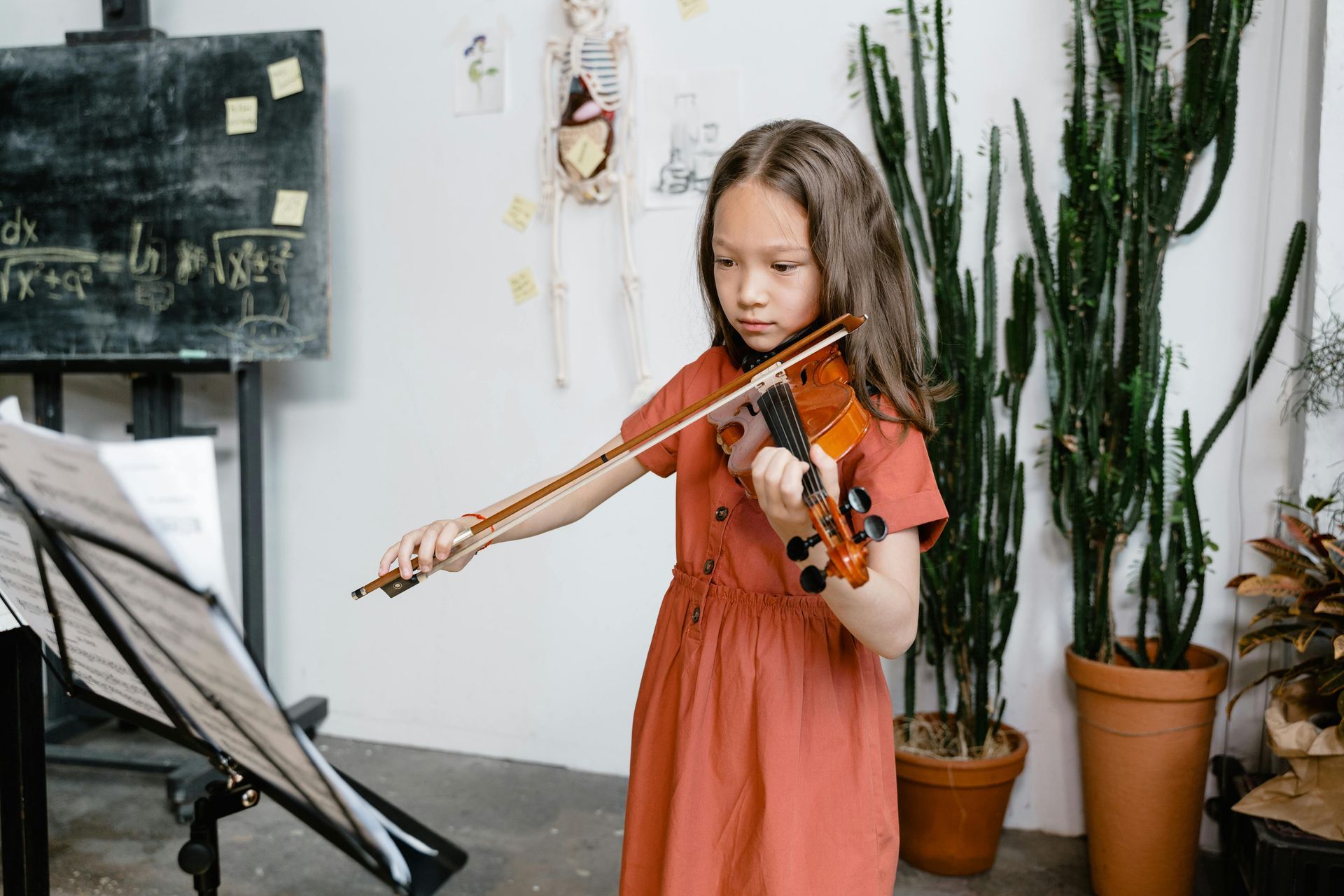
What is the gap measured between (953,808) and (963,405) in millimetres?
759

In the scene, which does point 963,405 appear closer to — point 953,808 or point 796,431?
point 953,808

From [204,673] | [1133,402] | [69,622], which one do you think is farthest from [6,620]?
[1133,402]

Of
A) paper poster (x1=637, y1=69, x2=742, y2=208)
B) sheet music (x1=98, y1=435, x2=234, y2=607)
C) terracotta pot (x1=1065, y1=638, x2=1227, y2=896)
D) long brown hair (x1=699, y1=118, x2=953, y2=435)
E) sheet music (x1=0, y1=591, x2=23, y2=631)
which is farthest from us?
paper poster (x1=637, y1=69, x2=742, y2=208)

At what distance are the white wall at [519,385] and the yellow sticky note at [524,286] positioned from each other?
28mm

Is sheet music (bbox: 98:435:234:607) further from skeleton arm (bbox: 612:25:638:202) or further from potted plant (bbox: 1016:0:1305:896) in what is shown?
skeleton arm (bbox: 612:25:638:202)

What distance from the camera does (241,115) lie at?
235 centimetres

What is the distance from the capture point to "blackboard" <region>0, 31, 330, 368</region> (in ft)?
7.68

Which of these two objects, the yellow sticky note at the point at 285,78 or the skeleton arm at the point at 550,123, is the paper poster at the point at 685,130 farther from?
the yellow sticky note at the point at 285,78

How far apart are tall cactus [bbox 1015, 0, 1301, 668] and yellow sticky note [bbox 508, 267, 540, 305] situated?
1122mm

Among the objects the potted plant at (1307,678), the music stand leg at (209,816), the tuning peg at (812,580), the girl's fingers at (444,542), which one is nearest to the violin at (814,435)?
the tuning peg at (812,580)

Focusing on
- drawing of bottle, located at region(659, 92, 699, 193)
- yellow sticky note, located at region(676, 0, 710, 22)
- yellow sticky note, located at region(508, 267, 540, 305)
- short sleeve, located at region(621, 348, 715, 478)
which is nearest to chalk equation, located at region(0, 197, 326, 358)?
Result: yellow sticky note, located at region(508, 267, 540, 305)

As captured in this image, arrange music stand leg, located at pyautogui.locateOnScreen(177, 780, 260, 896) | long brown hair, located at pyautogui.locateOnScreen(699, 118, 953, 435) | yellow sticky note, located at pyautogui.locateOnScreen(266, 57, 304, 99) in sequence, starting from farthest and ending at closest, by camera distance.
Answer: yellow sticky note, located at pyautogui.locateOnScreen(266, 57, 304, 99)
long brown hair, located at pyautogui.locateOnScreen(699, 118, 953, 435)
music stand leg, located at pyautogui.locateOnScreen(177, 780, 260, 896)

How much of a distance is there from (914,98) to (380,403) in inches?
57.8

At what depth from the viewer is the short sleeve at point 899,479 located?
3.13ft
